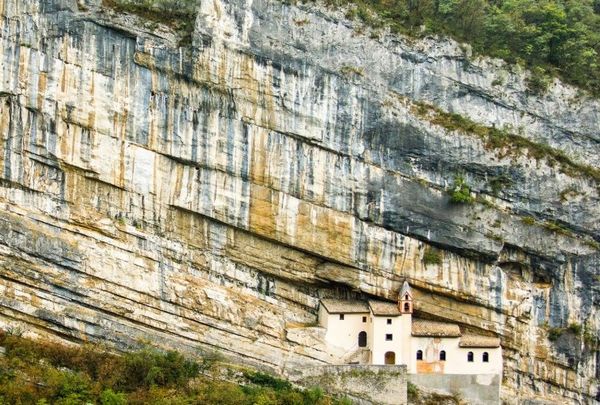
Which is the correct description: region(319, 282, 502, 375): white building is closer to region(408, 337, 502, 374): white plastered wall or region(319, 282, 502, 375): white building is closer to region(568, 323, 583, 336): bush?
region(408, 337, 502, 374): white plastered wall

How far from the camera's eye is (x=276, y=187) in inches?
1845

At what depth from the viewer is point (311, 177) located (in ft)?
154

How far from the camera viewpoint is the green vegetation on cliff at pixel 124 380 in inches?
1613

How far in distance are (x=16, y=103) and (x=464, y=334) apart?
2067cm

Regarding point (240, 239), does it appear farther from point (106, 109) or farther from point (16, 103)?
point (16, 103)

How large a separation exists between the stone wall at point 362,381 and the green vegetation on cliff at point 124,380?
3.08 ft

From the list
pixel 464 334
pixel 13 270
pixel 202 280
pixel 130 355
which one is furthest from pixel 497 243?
pixel 13 270

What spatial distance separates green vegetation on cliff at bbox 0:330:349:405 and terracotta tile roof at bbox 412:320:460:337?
5.21m

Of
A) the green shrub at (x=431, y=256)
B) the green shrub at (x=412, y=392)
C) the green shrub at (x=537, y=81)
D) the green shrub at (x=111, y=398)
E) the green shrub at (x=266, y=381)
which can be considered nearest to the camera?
the green shrub at (x=111, y=398)

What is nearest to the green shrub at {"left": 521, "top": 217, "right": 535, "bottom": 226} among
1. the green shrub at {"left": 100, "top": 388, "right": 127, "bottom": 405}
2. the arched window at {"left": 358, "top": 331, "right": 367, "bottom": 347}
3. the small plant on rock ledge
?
the small plant on rock ledge

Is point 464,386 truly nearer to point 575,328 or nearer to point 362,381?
point 362,381

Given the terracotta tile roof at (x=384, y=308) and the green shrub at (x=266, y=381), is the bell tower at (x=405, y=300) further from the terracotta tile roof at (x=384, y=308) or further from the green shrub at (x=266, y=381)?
the green shrub at (x=266, y=381)

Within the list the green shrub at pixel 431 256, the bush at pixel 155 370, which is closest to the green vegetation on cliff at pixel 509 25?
the green shrub at pixel 431 256

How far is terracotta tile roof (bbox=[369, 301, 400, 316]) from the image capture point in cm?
4762
